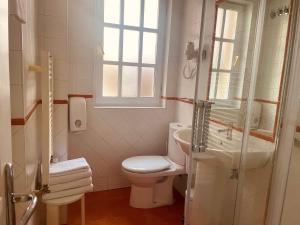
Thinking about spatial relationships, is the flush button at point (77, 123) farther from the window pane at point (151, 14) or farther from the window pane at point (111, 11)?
the window pane at point (151, 14)

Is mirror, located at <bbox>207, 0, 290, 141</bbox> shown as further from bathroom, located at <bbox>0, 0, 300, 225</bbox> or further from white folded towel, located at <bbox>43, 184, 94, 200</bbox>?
white folded towel, located at <bbox>43, 184, 94, 200</bbox>

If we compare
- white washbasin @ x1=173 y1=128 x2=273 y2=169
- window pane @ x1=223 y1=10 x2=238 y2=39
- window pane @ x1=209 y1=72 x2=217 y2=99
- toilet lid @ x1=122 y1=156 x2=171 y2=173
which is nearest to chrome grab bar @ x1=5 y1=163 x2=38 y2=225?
white washbasin @ x1=173 y1=128 x2=273 y2=169

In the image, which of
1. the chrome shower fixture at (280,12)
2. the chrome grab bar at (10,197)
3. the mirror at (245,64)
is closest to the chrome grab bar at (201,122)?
the mirror at (245,64)

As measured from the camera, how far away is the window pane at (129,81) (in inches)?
97.3

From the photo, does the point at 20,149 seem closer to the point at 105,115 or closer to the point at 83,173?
the point at 83,173

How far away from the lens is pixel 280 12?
1303mm

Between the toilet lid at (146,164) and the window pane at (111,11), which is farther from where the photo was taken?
the window pane at (111,11)

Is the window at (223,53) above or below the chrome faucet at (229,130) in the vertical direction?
above

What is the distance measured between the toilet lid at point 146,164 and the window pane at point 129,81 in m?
0.70

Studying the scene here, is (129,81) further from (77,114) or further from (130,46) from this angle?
(77,114)

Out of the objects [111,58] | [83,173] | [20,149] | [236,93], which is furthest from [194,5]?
[20,149]

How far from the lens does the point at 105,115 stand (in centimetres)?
239

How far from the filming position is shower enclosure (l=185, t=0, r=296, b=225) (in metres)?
1.33

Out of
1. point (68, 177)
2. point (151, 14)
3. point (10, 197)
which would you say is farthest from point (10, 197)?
point (151, 14)
